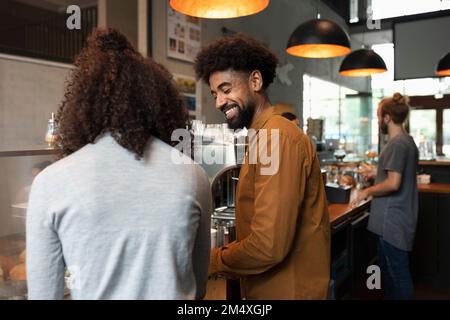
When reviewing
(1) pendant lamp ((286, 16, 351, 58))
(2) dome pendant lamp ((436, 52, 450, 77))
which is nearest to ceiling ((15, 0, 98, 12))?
(1) pendant lamp ((286, 16, 351, 58))

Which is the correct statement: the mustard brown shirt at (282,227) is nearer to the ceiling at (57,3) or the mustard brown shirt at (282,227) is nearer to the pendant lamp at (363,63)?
the ceiling at (57,3)

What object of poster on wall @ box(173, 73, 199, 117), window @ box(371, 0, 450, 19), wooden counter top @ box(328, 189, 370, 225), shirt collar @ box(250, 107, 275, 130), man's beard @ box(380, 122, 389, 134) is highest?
window @ box(371, 0, 450, 19)

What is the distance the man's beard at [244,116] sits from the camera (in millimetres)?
1350

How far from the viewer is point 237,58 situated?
1.35 m

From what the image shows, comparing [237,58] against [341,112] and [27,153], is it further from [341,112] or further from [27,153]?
[341,112]

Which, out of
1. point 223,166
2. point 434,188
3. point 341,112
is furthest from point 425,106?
point 223,166

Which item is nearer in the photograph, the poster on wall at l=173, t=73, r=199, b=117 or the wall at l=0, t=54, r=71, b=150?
the wall at l=0, t=54, r=71, b=150

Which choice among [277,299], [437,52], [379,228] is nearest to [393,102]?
[379,228]

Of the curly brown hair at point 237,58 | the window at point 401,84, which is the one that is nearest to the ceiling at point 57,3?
the curly brown hair at point 237,58

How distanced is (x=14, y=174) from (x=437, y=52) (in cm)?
552

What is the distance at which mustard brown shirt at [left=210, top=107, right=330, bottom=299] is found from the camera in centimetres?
117

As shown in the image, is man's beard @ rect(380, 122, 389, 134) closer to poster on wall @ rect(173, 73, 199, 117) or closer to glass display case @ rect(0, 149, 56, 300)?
poster on wall @ rect(173, 73, 199, 117)

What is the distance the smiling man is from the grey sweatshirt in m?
0.40
